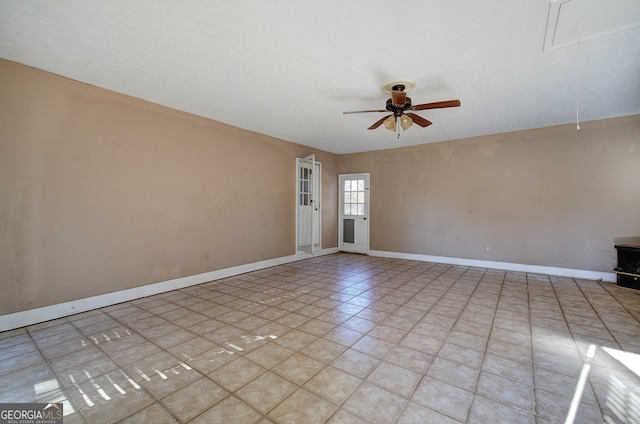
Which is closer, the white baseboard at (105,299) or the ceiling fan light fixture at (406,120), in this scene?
the white baseboard at (105,299)

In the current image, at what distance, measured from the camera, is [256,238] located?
17.3ft

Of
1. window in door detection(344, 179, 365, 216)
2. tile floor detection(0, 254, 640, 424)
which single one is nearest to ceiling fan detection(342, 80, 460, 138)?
tile floor detection(0, 254, 640, 424)

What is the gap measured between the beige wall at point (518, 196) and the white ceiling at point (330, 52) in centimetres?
87

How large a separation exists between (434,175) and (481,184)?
0.95 meters

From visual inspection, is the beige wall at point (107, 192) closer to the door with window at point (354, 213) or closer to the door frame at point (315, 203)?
the door frame at point (315, 203)

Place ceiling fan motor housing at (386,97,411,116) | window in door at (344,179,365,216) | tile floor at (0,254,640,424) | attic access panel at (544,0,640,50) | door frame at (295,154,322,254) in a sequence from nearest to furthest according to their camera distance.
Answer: tile floor at (0,254,640,424) < attic access panel at (544,0,640,50) < ceiling fan motor housing at (386,97,411,116) < door frame at (295,154,322,254) < window in door at (344,179,365,216)

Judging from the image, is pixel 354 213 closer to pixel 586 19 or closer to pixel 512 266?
pixel 512 266

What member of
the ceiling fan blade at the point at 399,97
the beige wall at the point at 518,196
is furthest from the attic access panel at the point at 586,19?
the beige wall at the point at 518,196

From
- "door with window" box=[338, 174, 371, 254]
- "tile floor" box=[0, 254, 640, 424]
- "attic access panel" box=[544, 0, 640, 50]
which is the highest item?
"attic access panel" box=[544, 0, 640, 50]

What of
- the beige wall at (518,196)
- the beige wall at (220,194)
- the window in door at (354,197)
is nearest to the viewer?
the beige wall at (220,194)

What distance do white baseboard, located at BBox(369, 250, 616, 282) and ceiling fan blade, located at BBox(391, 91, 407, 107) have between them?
4.07 m

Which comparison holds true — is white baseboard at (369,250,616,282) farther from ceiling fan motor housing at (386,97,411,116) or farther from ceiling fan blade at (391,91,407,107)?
ceiling fan blade at (391,91,407,107)

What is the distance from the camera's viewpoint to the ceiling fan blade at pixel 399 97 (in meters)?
2.96

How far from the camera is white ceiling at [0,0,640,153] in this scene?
204 centimetres
